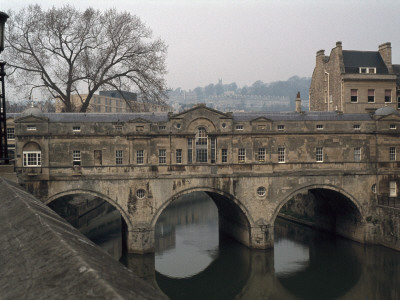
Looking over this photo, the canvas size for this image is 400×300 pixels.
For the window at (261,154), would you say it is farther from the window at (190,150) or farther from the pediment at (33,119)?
the pediment at (33,119)

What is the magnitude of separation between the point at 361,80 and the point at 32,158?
33279 millimetres

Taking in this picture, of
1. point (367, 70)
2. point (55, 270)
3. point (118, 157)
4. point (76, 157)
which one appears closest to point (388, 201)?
point (367, 70)

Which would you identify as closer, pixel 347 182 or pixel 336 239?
pixel 347 182

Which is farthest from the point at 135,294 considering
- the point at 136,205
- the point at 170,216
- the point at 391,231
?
the point at 170,216

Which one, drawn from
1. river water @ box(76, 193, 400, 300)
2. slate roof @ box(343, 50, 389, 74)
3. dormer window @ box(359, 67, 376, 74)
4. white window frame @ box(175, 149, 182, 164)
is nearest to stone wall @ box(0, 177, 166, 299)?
river water @ box(76, 193, 400, 300)

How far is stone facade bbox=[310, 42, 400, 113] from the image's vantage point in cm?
4650

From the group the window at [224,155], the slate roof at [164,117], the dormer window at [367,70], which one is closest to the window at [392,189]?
the slate roof at [164,117]

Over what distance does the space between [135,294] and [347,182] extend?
36548 millimetres

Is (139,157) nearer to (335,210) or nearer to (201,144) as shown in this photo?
(201,144)

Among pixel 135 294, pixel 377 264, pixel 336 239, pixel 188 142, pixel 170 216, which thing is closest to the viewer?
pixel 135 294

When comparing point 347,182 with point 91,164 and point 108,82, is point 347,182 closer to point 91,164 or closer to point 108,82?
point 91,164

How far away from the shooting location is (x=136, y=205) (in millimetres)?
Result: 35281

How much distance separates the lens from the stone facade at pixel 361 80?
153 feet

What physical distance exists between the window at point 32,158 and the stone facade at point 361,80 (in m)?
30.4
